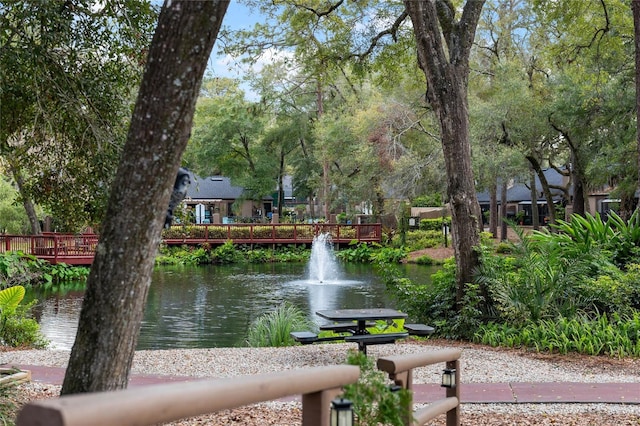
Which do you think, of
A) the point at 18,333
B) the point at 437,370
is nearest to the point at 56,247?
the point at 18,333

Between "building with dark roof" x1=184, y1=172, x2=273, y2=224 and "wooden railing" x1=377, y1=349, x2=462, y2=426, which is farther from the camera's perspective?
"building with dark roof" x1=184, y1=172, x2=273, y2=224

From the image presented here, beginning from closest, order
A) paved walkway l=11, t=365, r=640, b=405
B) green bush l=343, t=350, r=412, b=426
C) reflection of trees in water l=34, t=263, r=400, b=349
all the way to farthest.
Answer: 1. green bush l=343, t=350, r=412, b=426
2. paved walkway l=11, t=365, r=640, b=405
3. reflection of trees in water l=34, t=263, r=400, b=349

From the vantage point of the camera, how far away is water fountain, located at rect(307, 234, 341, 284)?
86.7 feet

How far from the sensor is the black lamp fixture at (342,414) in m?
2.41

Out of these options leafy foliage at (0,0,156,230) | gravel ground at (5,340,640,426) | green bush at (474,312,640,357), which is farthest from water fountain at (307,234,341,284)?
leafy foliage at (0,0,156,230)

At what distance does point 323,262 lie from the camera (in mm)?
32469

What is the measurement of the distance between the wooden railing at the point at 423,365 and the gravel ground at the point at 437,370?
1246mm

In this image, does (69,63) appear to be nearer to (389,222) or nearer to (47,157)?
(47,157)

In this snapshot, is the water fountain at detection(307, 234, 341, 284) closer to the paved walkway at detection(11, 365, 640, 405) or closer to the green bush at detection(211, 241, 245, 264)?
the green bush at detection(211, 241, 245, 264)

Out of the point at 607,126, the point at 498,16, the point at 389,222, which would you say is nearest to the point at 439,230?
the point at 389,222

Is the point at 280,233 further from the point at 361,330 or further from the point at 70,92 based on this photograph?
the point at 70,92

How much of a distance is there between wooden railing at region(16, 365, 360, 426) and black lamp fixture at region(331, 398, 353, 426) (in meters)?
0.04

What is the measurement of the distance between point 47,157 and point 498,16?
29.7 meters

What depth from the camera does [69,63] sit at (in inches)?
257
